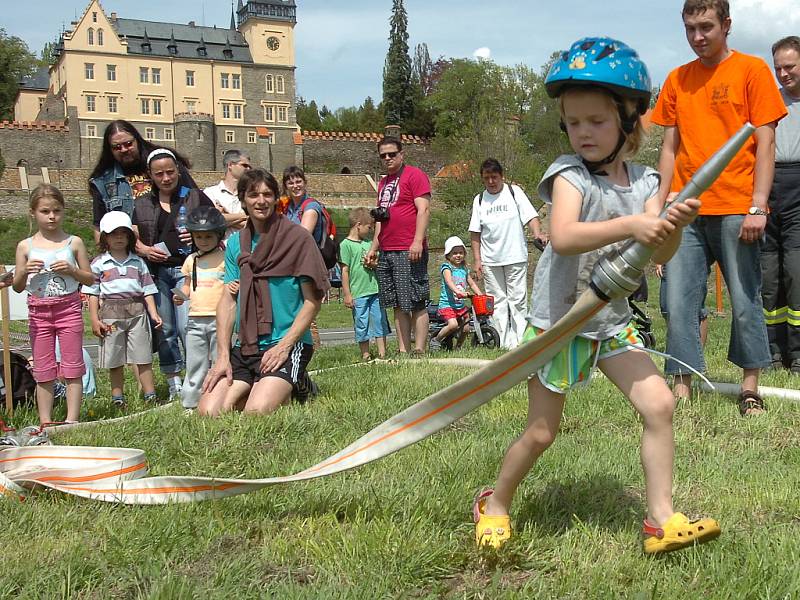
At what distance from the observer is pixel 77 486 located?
158 inches

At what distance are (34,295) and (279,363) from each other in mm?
1977

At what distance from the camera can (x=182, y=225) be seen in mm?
7668

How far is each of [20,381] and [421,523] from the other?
4.82 m

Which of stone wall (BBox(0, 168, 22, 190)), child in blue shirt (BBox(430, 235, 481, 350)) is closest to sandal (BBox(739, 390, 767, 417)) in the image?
child in blue shirt (BBox(430, 235, 481, 350))

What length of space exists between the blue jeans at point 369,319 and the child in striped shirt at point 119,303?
320 cm

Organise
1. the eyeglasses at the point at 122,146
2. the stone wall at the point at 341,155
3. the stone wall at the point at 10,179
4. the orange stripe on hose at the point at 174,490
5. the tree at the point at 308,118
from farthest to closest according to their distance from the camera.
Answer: the tree at the point at 308,118 < the stone wall at the point at 341,155 < the stone wall at the point at 10,179 < the eyeglasses at the point at 122,146 < the orange stripe on hose at the point at 174,490

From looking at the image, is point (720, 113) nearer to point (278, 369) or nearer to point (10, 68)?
point (278, 369)

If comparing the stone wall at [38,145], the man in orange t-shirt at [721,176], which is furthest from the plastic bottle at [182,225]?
the stone wall at [38,145]

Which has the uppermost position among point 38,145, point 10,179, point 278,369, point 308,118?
point 308,118

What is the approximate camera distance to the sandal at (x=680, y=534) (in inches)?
117

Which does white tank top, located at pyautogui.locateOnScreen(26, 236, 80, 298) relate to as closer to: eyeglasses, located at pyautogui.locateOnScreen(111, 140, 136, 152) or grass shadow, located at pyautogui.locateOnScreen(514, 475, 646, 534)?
eyeglasses, located at pyautogui.locateOnScreen(111, 140, 136, 152)

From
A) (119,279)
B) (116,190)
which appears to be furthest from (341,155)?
(119,279)

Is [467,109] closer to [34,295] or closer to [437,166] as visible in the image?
[437,166]

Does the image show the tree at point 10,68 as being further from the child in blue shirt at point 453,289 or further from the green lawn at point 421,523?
the green lawn at point 421,523
